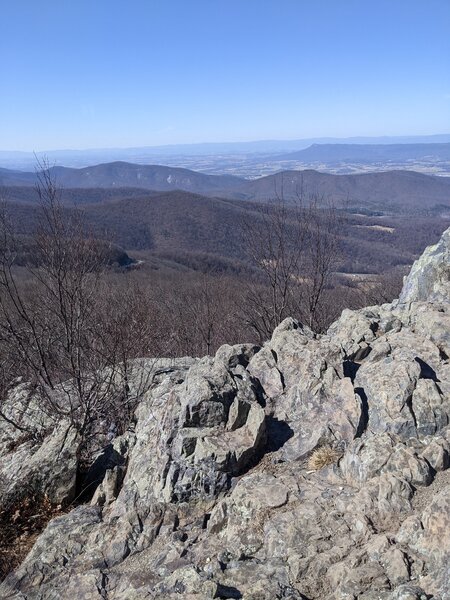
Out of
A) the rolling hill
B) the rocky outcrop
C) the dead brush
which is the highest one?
the rocky outcrop

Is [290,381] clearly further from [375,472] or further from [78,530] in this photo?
[78,530]

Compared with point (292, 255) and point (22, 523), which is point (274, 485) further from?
point (292, 255)

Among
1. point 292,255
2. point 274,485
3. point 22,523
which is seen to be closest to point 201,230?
point 292,255

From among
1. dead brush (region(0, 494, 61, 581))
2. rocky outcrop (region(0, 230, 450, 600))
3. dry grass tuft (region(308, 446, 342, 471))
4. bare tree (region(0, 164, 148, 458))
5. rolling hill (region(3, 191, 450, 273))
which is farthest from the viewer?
rolling hill (region(3, 191, 450, 273))

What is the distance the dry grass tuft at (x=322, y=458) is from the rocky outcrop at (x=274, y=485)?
0.03 m

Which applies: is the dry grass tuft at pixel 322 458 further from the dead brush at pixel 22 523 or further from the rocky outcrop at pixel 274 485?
the dead brush at pixel 22 523

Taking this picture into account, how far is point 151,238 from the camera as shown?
120750 millimetres

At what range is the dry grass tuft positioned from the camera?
6.72 metres

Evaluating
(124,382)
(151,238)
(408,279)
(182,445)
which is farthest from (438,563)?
(151,238)

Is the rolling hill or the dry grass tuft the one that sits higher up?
the dry grass tuft

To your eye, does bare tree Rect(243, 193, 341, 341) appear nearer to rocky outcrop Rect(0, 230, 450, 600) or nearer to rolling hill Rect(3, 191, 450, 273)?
rocky outcrop Rect(0, 230, 450, 600)

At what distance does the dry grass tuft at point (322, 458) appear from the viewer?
6.72m

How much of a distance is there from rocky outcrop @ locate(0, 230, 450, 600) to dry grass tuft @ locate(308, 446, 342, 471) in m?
0.03

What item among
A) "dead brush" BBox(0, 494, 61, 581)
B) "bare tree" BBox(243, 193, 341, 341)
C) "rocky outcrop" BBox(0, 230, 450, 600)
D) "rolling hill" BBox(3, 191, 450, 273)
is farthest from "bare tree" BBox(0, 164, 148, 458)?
"rolling hill" BBox(3, 191, 450, 273)
